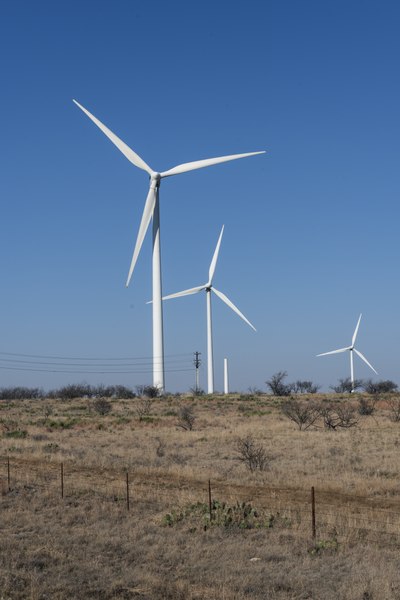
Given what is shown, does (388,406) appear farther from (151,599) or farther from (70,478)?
(151,599)

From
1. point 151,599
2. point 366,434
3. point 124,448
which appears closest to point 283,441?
point 366,434

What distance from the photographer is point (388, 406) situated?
7038cm

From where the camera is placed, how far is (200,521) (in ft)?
64.7

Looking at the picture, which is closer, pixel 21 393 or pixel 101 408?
pixel 101 408

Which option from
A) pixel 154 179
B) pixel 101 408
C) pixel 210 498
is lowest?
pixel 210 498

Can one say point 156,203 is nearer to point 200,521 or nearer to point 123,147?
point 123,147

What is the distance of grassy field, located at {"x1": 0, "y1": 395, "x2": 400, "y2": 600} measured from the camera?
13.9 m

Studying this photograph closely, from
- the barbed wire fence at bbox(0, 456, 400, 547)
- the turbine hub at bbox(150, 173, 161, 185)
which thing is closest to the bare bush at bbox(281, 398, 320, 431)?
the barbed wire fence at bbox(0, 456, 400, 547)

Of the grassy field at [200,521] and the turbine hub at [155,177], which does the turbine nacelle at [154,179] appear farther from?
the grassy field at [200,521]

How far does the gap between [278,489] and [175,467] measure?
6579 mm

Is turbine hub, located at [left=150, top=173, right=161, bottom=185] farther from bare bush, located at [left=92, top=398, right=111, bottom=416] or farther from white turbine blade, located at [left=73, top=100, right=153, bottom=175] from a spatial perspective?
bare bush, located at [left=92, top=398, right=111, bottom=416]

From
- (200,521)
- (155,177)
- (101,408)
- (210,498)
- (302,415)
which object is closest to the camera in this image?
(200,521)

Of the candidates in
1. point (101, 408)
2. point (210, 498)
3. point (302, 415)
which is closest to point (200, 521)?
point (210, 498)

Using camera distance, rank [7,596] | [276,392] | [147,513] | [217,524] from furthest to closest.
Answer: [276,392]
[147,513]
[217,524]
[7,596]
